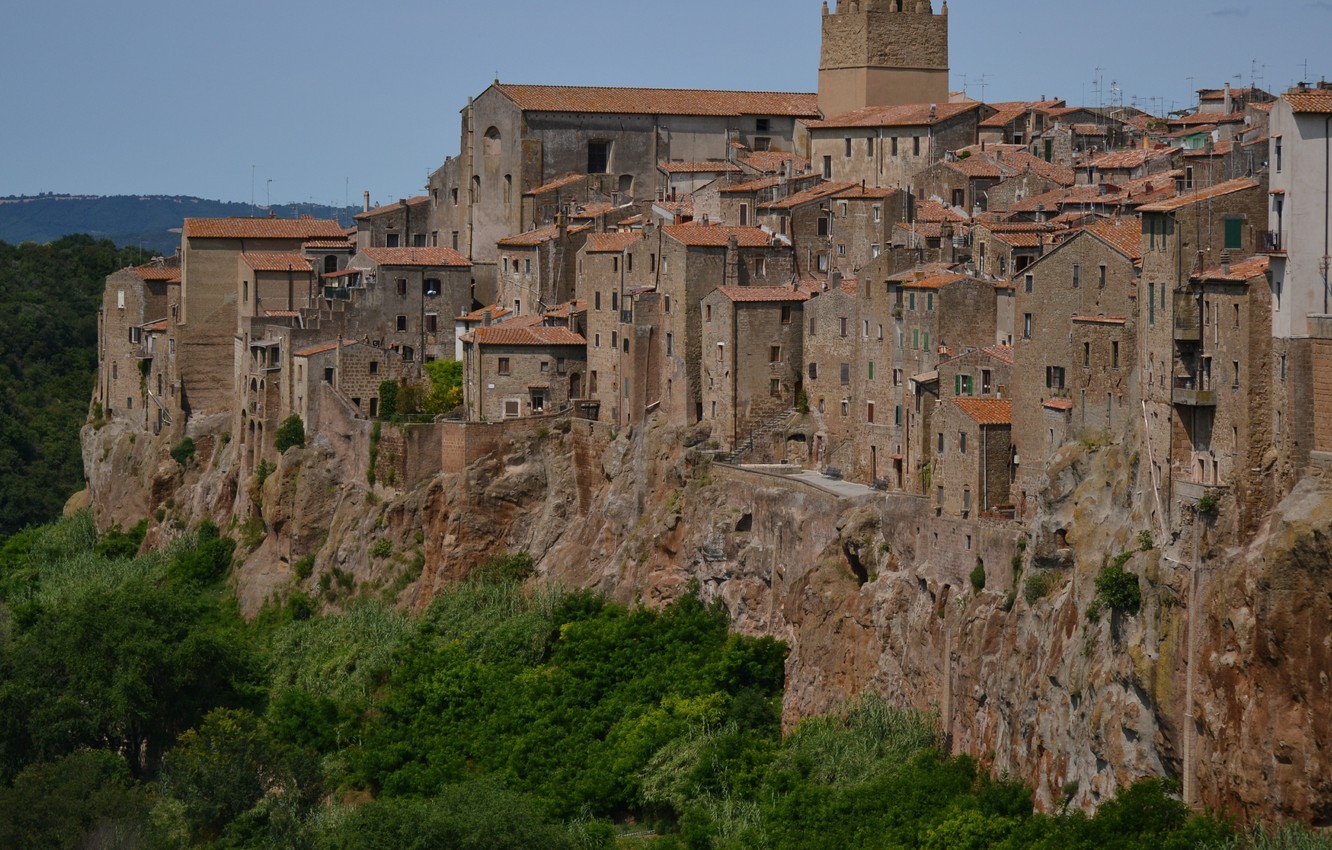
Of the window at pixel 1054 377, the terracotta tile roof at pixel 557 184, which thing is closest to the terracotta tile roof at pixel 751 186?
the terracotta tile roof at pixel 557 184

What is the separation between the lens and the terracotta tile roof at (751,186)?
8719cm

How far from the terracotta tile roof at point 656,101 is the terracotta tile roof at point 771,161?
7.83 feet

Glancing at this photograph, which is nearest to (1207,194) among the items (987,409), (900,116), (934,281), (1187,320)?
(1187,320)

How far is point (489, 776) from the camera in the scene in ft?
249

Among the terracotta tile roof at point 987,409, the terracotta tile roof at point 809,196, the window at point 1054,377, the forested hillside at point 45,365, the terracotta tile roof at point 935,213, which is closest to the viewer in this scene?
the window at point 1054,377

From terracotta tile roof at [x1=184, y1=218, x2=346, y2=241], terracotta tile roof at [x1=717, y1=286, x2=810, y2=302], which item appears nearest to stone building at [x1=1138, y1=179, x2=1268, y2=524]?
terracotta tile roof at [x1=717, y1=286, x2=810, y2=302]

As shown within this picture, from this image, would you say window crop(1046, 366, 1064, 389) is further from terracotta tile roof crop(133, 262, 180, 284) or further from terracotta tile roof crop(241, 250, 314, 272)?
terracotta tile roof crop(133, 262, 180, 284)

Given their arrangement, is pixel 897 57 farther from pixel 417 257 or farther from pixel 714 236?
pixel 714 236

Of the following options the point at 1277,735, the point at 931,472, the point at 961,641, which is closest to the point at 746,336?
the point at 931,472

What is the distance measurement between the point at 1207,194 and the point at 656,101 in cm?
4483

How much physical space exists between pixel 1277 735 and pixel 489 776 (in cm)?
2791

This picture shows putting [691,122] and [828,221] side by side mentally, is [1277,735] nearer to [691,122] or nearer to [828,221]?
[828,221]

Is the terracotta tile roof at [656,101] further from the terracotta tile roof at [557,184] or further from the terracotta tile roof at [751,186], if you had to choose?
the terracotta tile roof at [751,186]

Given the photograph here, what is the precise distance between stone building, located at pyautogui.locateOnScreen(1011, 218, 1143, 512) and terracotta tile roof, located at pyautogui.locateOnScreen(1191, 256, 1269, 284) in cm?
406
